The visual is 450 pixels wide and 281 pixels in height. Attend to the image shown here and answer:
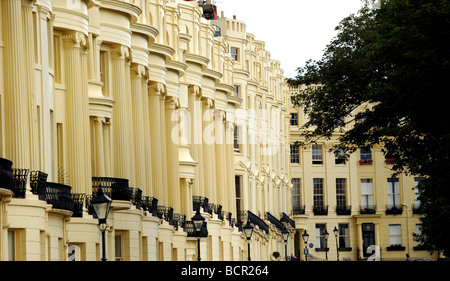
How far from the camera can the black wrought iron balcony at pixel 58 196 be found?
1426 inches

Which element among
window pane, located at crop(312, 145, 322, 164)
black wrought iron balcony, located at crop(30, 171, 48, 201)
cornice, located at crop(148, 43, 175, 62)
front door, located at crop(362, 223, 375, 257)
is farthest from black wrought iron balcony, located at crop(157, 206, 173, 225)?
window pane, located at crop(312, 145, 322, 164)

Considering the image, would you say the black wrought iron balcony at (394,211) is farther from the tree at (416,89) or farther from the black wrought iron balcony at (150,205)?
the black wrought iron balcony at (150,205)

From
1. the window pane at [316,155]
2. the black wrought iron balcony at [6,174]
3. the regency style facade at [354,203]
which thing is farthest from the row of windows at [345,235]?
the black wrought iron balcony at [6,174]

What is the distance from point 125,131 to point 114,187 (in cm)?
524

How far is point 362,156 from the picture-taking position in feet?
444

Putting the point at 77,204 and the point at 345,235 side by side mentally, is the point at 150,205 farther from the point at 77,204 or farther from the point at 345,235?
the point at 345,235

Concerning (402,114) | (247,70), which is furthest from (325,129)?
(247,70)

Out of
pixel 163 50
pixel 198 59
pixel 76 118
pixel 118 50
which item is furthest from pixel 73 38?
pixel 198 59

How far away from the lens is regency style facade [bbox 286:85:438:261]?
13250cm

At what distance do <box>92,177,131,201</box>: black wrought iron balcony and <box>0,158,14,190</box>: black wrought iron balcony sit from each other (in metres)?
15.1

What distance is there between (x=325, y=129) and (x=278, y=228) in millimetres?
55548

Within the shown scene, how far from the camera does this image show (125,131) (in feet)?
167

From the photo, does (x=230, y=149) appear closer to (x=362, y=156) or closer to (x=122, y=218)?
(x=122, y=218)

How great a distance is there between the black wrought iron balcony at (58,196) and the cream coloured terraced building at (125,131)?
0.07m
